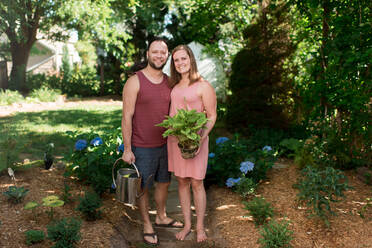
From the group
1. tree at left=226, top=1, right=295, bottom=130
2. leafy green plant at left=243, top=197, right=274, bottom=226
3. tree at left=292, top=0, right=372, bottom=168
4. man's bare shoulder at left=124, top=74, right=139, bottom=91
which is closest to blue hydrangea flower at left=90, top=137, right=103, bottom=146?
man's bare shoulder at left=124, top=74, right=139, bottom=91

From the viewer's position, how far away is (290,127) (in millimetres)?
6543

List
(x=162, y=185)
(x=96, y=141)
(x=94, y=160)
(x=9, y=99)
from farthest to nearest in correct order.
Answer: (x=9, y=99) → (x=96, y=141) → (x=94, y=160) → (x=162, y=185)

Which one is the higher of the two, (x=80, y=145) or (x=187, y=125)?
(x=187, y=125)

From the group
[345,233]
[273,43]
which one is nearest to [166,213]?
[345,233]

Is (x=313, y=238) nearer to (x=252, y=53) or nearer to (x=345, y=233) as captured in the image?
(x=345, y=233)

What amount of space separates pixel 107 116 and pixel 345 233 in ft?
26.2

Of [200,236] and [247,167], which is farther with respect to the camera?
[247,167]

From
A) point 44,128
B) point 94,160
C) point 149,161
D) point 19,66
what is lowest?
point 44,128

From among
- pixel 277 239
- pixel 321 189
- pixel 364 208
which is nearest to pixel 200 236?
pixel 277 239

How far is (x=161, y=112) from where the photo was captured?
3.14m

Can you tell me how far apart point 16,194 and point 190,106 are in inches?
78.1

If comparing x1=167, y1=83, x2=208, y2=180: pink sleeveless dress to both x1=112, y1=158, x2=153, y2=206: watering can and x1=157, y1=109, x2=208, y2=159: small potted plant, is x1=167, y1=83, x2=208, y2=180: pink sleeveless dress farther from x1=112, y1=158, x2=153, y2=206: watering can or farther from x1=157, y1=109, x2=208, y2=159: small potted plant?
x1=112, y1=158, x2=153, y2=206: watering can

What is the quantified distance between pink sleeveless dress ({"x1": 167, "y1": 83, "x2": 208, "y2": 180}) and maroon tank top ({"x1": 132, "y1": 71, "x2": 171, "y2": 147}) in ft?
0.33

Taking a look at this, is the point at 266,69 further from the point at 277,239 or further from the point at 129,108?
the point at 277,239
